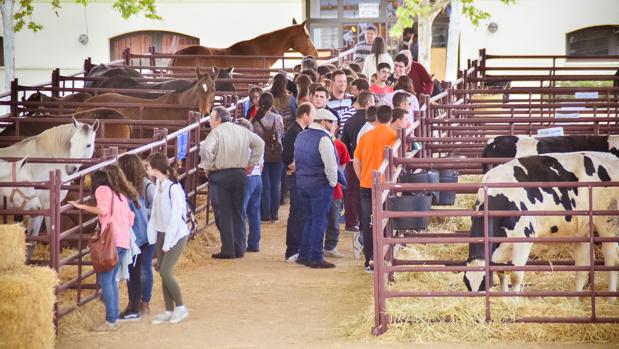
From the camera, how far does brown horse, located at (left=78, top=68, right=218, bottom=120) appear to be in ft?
55.2

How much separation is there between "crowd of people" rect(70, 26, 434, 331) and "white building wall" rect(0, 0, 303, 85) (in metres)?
19.1

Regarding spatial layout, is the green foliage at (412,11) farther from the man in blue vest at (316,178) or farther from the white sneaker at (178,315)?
the white sneaker at (178,315)

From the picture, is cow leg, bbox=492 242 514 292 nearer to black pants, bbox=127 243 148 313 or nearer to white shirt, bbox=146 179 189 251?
white shirt, bbox=146 179 189 251

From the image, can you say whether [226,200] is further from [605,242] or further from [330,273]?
[605,242]

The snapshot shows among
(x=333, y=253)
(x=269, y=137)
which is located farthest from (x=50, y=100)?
(x=333, y=253)

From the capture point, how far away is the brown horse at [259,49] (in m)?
23.8

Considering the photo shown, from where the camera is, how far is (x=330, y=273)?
42.1ft

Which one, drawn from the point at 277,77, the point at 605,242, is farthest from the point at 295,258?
the point at 605,242

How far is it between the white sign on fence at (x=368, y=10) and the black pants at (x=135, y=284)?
87.8 ft

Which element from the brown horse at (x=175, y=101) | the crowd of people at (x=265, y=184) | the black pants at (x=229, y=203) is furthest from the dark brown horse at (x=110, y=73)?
the black pants at (x=229, y=203)

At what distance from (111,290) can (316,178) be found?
3204mm

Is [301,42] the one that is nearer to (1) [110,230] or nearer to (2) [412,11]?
(2) [412,11]

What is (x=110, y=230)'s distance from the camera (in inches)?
403

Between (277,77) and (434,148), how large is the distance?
258 centimetres
